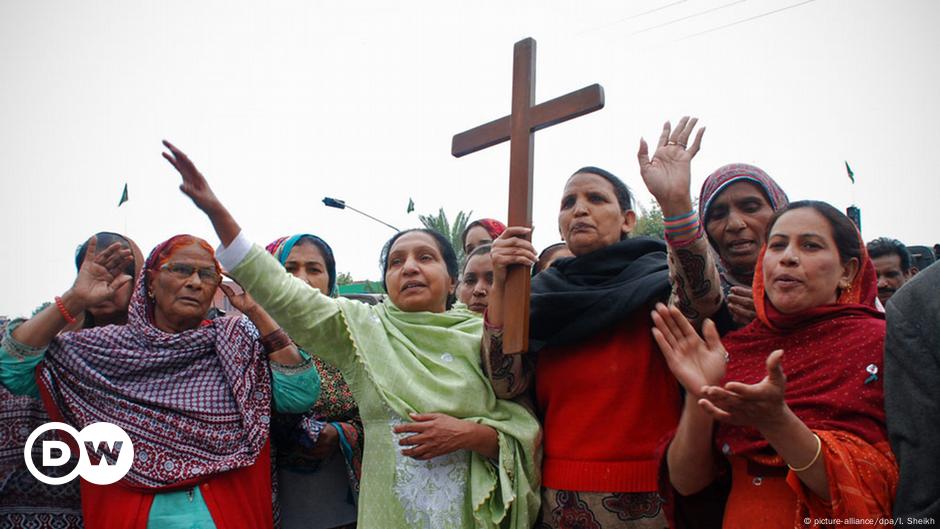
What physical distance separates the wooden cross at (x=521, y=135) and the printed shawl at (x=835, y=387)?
32.1 inches

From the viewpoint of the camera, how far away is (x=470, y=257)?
4117 millimetres

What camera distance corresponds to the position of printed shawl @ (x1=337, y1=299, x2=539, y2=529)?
255cm

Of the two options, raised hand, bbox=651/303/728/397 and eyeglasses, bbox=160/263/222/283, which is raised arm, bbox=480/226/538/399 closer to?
raised hand, bbox=651/303/728/397

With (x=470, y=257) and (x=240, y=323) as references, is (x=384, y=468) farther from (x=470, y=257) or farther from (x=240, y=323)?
(x=470, y=257)

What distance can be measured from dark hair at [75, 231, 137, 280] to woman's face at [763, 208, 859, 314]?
3.07m

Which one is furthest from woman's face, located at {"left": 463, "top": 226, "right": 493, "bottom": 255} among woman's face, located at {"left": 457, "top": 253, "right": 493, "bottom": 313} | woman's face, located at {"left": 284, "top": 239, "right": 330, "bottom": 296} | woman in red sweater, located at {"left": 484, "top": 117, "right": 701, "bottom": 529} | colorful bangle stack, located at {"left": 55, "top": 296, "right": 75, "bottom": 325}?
colorful bangle stack, located at {"left": 55, "top": 296, "right": 75, "bottom": 325}

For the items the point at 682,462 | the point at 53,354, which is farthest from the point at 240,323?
the point at 682,462

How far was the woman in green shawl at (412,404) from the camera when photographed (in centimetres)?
250

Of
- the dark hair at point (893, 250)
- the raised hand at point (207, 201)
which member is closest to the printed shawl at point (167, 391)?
the raised hand at point (207, 201)

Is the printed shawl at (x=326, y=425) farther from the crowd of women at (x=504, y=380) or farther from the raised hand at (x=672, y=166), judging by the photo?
Answer: the raised hand at (x=672, y=166)

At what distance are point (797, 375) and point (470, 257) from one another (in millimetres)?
2353

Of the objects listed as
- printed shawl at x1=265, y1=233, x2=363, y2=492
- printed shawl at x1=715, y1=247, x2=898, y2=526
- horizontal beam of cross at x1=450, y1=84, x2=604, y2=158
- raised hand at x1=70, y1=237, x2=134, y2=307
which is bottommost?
printed shawl at x1=265, y1=233, x2=363, y2=492

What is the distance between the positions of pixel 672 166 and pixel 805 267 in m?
0.58

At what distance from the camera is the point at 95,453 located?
282cm
